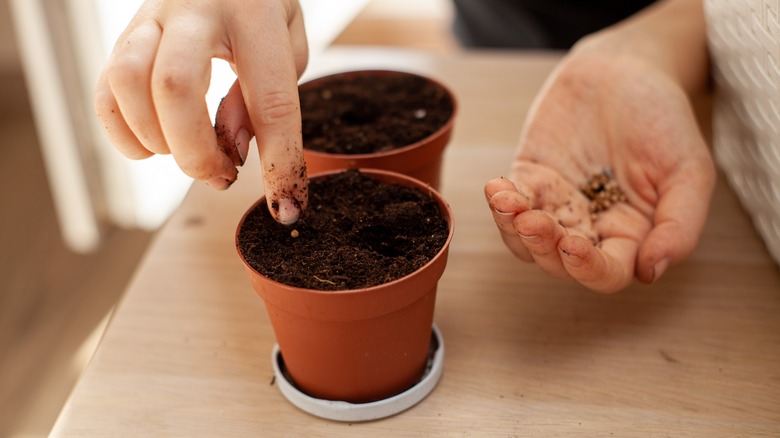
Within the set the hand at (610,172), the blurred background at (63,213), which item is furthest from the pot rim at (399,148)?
the blurred background at (63,213)

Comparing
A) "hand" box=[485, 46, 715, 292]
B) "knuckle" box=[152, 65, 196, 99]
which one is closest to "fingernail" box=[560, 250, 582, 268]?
"hand" box=[485, 46, 715, 292]

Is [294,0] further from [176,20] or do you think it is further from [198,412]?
[198,412]

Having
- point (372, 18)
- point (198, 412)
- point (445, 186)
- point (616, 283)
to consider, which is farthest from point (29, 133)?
point (616, 283)

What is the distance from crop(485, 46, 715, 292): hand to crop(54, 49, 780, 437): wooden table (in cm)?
8

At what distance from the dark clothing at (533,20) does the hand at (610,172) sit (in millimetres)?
530

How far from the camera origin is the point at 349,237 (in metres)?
0.67

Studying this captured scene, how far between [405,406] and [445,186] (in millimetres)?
404

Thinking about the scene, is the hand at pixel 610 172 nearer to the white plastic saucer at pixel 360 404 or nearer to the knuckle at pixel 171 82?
the white plastic saucer at pixel 360 404

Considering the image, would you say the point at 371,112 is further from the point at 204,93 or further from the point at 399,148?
the point at 204,93

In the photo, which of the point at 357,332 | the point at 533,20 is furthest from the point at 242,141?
the point at 533,20

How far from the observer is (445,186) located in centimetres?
100

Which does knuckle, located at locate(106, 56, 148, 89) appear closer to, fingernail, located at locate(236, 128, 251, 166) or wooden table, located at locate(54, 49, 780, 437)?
fingernail, located at locate(236, 128, 251, 166)

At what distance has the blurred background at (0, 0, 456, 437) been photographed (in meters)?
1.59

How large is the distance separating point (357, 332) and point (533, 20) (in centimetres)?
105
